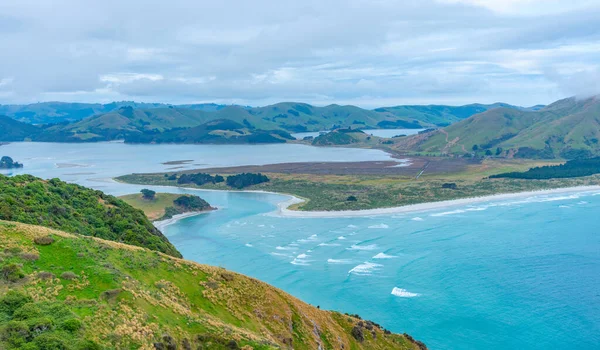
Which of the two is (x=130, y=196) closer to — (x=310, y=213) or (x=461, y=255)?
(x=310, y=213)

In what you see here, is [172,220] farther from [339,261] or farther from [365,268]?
[365,268]

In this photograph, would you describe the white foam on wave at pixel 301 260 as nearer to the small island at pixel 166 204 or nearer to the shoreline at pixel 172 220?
the shoreline at pixel 172 220

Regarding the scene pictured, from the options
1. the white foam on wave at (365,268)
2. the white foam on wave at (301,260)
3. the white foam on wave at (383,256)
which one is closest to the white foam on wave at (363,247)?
the white foam on wave at (383,256)

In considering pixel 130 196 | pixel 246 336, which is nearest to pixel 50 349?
pixel 246 336

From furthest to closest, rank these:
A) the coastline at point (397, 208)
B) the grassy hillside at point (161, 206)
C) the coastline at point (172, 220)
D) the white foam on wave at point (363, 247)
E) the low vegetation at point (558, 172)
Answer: the low vegetation at point (558, 172) → the grassy hillside at point (161, 206) → the coastline at point (397, 208) → the coastline at point (172, 220) → the white foam on wave at point (363, 247)

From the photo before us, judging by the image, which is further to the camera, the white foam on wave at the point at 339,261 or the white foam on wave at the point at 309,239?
the white foam on wave at the point at 309,239

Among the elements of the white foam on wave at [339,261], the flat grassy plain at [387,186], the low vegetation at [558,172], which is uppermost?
the low vegetation at [558,172]
